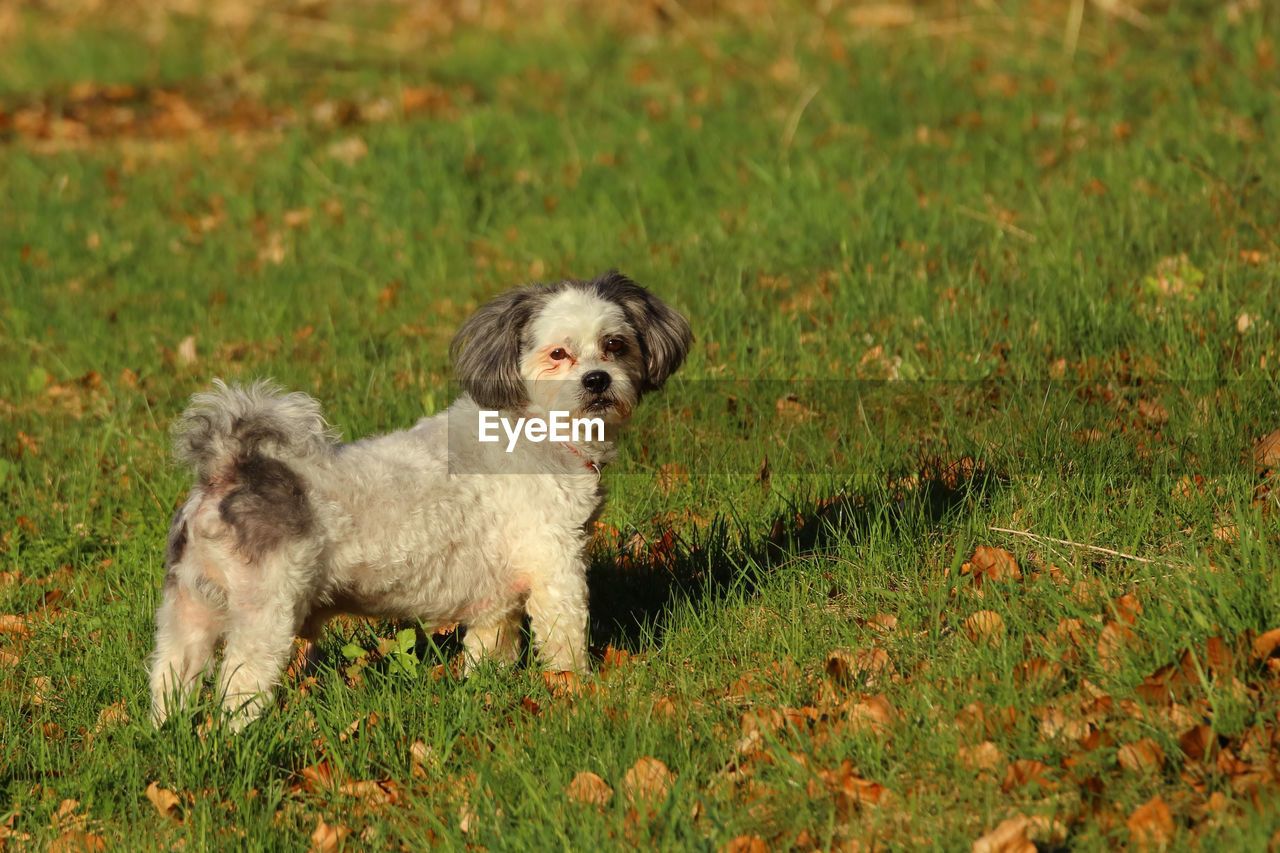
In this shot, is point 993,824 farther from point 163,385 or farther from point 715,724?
point 163,385

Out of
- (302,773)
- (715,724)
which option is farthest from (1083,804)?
(302,773)

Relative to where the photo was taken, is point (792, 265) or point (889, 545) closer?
point (889, 545)

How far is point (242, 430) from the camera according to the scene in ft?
14.4

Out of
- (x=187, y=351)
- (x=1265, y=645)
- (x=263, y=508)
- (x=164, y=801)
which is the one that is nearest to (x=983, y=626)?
(x=1265, y=645)

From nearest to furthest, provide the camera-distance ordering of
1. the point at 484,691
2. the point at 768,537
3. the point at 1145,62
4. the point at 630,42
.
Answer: the point at 484,691, the point at 768,537, the point at 1145,62, the point at 630,42

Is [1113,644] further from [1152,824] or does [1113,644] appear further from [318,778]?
[318,778]

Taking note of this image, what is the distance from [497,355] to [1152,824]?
2.87 metres

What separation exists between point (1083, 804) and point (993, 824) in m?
0.27

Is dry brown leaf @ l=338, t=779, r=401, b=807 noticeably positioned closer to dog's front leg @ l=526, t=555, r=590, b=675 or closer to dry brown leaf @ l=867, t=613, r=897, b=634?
dog's front leg @ l=526, t=555, r=590, b=675

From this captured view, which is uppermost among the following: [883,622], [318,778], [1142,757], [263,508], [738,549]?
[263,508]

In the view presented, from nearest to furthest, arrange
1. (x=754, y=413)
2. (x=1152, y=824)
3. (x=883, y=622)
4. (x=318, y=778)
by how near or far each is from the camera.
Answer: (x=1152, y=824)
(x=318, y=778)
(x=883, y=622)
(x=754, y=413)

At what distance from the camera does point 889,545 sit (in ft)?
17.0

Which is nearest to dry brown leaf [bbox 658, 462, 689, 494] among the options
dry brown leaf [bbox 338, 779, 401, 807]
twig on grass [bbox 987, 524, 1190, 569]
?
twig on grass [bbox 987, 524, 1190, 569]

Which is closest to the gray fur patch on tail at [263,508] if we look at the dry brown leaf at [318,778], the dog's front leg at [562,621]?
the dry brown leaf at [318,778]
